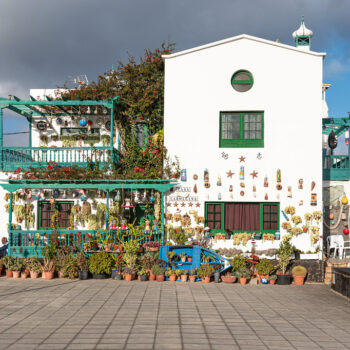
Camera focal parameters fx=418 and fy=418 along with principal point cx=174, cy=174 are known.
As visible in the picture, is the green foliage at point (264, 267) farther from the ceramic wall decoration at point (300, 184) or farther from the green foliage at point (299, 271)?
the ceramic wall decoration at point (300, 184)

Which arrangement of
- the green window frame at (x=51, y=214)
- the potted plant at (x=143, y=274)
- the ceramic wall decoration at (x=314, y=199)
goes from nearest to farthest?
the potted plant at (x=143, y=274), the ceramic wall decoration at (x=314, y=199), the green window frame at (x=51, y=214)

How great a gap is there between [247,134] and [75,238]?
709 cm

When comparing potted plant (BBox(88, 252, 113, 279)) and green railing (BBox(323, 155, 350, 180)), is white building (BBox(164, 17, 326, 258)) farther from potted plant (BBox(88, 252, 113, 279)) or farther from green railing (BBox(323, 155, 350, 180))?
potted plant (BBox(88, 252, 113, 279))

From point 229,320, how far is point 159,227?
6599 millimetres

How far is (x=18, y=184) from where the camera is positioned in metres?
14.6

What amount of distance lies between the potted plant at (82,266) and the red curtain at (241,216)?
4.97 m

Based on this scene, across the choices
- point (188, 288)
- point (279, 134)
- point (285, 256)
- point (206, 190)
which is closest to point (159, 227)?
point (206, 190)

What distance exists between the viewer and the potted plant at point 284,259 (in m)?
13.5

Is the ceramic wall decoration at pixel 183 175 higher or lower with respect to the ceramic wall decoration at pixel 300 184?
higher

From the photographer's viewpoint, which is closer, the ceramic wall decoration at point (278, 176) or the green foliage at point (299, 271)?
the green foliage at point (299, 271)

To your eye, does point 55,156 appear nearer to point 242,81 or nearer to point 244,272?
point 242,81

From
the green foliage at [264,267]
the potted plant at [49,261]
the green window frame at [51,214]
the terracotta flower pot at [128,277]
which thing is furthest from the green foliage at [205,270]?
the green window frame at [51,214]

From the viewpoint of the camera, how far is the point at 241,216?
581 inches

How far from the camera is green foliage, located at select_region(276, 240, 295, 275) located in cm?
1372
